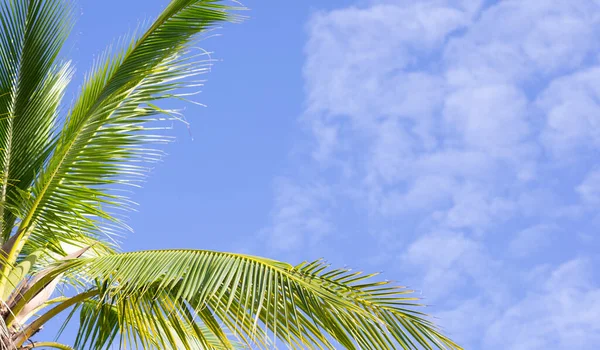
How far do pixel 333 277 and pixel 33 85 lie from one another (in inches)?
108

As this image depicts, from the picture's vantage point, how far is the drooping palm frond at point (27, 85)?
Answer: 5809mm

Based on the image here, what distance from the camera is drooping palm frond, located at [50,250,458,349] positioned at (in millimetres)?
4516

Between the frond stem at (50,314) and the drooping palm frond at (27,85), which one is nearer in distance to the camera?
the frond stem at (50,314)

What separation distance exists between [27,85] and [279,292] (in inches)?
104

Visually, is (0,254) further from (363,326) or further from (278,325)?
(363,326)

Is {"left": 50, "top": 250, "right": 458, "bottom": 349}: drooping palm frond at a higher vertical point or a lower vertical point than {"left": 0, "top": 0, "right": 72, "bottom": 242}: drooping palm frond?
lower

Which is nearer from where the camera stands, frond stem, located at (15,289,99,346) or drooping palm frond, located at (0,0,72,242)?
frond stem, located at (15,289,99,346)

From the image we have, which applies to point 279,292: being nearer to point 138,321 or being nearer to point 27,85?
point 138,321

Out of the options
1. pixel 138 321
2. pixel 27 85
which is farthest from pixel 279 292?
pixel 27 85

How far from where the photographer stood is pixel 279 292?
4652 millimetres

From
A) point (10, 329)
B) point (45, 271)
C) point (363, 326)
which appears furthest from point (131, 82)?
point (363, 326)

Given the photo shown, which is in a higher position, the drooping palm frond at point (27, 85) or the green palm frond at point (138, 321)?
the drooping palm frond at point (27, 85)

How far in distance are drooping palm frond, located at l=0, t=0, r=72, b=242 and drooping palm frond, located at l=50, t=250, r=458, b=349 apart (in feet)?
3.81

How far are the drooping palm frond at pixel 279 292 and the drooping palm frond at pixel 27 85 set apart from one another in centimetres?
116
